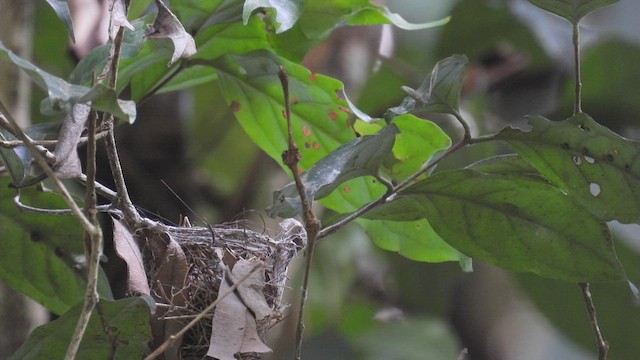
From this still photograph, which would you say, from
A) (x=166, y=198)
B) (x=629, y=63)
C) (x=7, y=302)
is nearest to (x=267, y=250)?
(x=7, y=302)

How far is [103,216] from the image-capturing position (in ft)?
4.94

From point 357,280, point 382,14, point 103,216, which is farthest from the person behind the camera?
point 357,280

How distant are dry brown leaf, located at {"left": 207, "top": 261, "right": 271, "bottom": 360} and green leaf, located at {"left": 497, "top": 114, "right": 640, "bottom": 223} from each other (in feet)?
0.98

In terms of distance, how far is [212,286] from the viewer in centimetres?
81

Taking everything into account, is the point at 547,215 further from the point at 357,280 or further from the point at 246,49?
the point at 357,280

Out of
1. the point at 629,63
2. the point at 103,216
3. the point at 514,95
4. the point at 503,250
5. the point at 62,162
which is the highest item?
the point at 62,162

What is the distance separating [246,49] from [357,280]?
1.32 meters

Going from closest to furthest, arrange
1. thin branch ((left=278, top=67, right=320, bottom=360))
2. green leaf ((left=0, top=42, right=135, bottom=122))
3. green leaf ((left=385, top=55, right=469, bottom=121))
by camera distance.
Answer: green leaf ((left=0, top=42, right=135, bottom=122))
thin branch ((left=278, top=67, right=320, bottom=360))
green leaf ((left=385, top=55, right=469, bottom=121))

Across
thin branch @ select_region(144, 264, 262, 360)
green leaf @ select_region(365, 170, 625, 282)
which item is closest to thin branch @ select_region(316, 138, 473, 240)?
green leaf @ select_region(365, 170, 625, 282)

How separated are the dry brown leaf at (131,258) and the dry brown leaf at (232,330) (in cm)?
7

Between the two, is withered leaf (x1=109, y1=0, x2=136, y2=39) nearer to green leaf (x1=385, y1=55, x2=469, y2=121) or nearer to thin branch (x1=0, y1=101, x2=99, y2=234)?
thin branch (x1=0, y1=101, x2=99, y2=234)

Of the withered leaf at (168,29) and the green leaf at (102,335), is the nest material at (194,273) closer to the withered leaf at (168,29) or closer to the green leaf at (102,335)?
the green leaf at (102,335)

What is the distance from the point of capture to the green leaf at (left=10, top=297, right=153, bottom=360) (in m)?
0.76

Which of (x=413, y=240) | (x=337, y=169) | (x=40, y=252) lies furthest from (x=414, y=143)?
(x=40, y=252)
